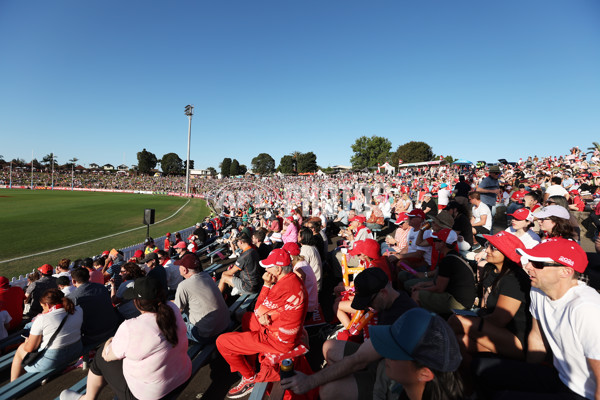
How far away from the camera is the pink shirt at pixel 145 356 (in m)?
2.53

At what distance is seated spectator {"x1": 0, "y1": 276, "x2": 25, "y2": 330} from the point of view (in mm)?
5102

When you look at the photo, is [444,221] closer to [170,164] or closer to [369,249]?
[369,249]

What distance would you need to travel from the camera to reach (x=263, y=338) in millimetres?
3254

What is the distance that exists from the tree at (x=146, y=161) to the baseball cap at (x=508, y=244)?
132568 mm

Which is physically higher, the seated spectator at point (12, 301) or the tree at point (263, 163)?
the tree at point (263, 163)

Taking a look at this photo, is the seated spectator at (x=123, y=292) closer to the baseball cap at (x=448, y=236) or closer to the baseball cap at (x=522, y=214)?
the baseball cap at (x=448, y=236)

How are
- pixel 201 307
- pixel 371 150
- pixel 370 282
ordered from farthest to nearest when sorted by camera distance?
pixel 371 150
pixel 201 307
pixel 370 282

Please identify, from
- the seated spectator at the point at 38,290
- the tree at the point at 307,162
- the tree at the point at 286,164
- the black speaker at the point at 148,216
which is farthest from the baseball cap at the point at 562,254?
the tree at the point at 286,164

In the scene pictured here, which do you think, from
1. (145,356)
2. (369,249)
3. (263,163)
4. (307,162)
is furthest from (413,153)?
(145,356)

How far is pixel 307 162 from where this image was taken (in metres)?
90.7

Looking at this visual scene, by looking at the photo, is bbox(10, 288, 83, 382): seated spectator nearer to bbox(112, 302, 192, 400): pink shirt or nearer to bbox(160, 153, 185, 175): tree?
bbox(112, 302, 192, 400): pink shirt

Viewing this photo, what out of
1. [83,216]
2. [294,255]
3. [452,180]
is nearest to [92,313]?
[294,255]

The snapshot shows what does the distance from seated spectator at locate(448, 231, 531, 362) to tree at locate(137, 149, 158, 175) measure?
435 feet

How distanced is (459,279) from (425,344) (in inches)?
106
